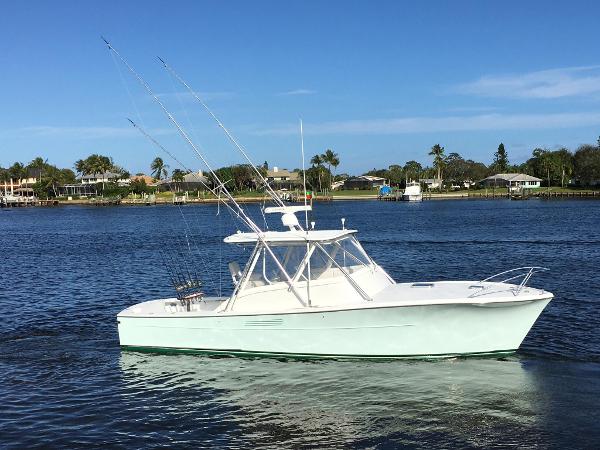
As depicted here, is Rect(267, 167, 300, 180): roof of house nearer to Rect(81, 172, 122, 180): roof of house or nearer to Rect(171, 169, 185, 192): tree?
Rect(171, 169, 185, 192): tree

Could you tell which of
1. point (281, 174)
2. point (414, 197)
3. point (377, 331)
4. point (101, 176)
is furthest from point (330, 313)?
point (101, 176)

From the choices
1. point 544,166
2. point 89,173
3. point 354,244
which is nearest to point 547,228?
point 354,244

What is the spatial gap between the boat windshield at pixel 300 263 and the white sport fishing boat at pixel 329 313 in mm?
23

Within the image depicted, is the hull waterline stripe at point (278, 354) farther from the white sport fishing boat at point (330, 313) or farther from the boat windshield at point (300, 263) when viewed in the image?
the boat windshield at point (300, 263)

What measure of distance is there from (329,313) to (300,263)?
4.93ft

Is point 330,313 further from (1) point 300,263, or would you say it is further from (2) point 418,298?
(2) point 418,298

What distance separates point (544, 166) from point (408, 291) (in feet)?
537

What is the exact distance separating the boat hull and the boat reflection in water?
0.35 metres

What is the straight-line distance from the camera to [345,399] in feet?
40.8

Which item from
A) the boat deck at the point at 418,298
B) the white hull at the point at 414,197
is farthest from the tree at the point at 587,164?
the boat deck at the point at 418,298

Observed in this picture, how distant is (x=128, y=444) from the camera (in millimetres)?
11047

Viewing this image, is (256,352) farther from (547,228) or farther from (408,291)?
(547,228)

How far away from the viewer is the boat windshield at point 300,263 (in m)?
14.1

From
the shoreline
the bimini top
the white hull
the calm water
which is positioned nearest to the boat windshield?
the bimini top
